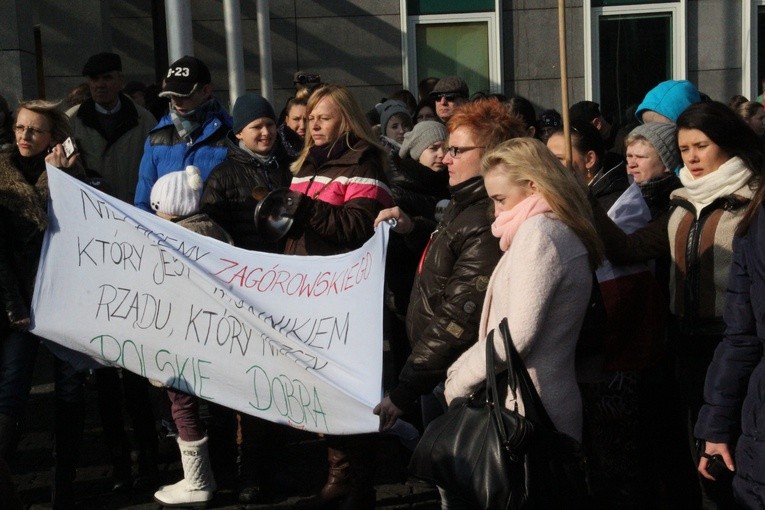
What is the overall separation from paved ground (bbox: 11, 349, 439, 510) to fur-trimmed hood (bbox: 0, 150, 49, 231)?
1507 mm

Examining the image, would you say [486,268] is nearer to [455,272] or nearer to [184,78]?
[455,272]

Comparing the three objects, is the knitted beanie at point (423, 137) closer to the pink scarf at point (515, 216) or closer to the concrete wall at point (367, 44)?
the pink scarf at point (515, 216)

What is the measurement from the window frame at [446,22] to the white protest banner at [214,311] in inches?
357

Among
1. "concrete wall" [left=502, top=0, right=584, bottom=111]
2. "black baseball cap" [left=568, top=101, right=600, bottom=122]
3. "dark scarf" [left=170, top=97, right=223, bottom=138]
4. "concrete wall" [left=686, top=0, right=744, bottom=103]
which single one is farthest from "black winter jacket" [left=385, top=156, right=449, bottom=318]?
"concrete wall" [left=686, top=0, right=744, bottom=103]

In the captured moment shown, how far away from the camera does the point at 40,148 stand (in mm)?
5660

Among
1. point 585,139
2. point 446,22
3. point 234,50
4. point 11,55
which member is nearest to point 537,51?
point 446,22

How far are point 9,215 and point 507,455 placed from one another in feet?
9.58

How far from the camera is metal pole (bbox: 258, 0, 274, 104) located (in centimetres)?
1284

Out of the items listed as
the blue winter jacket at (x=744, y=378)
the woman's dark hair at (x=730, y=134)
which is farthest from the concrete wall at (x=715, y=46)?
the blue winter jacket at (x=744, y=378)

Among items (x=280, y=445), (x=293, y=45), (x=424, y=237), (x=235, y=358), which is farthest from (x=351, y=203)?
(x=293, y=45)

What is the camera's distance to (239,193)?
5.96 m

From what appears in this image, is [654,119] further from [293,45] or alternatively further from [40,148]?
[293,45]

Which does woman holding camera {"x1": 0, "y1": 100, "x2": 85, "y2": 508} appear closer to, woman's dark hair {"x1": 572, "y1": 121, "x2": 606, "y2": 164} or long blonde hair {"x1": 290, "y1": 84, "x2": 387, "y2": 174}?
long blonde hair {"x1": 290, "y1": 84, "x2": 387, "y2": 174}

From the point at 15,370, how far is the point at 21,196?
819 millimetres
